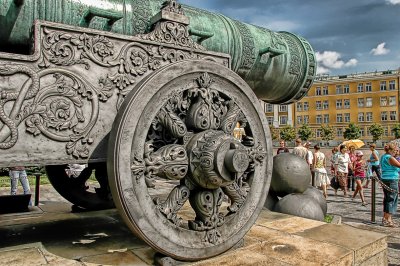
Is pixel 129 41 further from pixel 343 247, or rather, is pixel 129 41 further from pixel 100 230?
pixel 343 247

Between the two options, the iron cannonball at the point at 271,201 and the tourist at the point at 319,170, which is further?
the tourist at the point at 319,170

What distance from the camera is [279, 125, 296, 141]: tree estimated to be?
215ft

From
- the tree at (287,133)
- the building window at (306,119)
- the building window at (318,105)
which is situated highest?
the building window at (318,105)

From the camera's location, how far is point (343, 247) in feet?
9.53

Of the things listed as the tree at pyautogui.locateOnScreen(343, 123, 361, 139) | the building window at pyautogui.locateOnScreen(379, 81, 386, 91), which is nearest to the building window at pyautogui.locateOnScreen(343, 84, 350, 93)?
the building window at pyautogui.locateOnScreen(379, 81, 386, 91)

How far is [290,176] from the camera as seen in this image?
4.91 m

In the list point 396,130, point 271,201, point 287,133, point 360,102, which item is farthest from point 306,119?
point 271,201

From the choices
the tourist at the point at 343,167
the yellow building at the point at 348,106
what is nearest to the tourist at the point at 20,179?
the tourist at the point at 343,167

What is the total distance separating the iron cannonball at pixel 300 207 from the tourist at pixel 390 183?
8.64 ft

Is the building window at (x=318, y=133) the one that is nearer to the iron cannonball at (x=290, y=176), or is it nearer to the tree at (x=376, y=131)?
the tree at (x=376, y=131)

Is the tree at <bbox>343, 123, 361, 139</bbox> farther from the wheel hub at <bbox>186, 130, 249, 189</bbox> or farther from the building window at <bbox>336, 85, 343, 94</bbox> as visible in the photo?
the wheel hub at <bbox>186, 130, 249, 189</bbox>

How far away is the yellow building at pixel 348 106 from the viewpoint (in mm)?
61750

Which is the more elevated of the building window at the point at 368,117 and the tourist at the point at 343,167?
the building window at the point at 368,117

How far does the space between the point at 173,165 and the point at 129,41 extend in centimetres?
89
